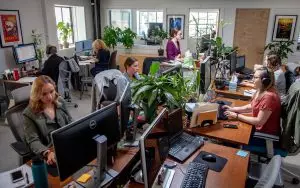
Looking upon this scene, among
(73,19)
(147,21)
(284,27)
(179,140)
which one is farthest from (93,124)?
(147,21)

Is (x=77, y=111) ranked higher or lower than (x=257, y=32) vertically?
lower

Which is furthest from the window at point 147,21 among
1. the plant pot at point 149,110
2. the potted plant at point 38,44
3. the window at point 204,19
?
the plant pot at point 149,110

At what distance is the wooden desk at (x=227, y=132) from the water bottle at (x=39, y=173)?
1.37m

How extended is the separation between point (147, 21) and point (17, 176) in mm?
6931

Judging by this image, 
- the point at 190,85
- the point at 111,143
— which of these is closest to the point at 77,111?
the point at 190,85

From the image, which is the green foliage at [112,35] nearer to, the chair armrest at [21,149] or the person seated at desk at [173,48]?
the person seated at desk at [173,48]

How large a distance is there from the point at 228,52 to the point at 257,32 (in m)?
2.91

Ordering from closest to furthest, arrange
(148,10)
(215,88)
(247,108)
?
(247,108), (215,88), (148,10)

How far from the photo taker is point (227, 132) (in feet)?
7.81

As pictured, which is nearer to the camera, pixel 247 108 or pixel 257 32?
pixel 247 108

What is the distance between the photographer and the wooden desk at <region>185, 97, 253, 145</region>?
7.38 feet

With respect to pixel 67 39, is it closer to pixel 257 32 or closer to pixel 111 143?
pixel 257 32

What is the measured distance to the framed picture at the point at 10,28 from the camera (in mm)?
4871

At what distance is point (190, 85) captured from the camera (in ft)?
8.38
